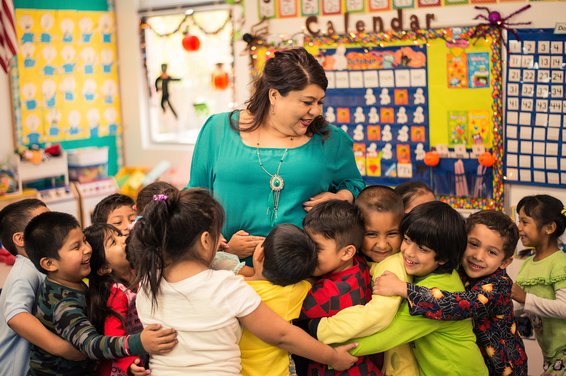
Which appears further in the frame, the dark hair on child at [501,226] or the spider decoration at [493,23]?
the spider decoration at [493,23]

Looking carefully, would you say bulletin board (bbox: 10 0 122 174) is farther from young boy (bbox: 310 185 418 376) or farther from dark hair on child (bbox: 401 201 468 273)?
dark hair on child (bbox: 401 201 468 273)

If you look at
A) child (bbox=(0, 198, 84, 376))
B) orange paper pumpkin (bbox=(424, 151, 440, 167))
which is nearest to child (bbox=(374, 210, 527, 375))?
child (bbox=(0, 198, 84, 376))

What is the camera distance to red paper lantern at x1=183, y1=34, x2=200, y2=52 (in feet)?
20.9

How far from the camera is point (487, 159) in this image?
14.6ft

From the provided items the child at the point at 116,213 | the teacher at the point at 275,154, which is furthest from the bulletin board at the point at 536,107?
the child at the point at 116,213

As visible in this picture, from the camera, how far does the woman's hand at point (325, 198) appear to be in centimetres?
260

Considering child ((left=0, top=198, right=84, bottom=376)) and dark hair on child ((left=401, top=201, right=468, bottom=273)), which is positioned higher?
dark hair on child ((left=401, top=201, right=468, bottom=273))

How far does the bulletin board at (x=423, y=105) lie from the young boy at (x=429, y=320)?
2.34m

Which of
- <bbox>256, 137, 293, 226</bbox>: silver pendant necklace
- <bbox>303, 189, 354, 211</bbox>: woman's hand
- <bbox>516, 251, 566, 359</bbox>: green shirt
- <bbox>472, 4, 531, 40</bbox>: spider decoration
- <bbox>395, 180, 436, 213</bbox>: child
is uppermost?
<bbox>472, 4, 531, 40</bbox>: spider decoration

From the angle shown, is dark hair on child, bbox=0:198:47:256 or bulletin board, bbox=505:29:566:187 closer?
dark hair on child, bbox=0:198:47:256

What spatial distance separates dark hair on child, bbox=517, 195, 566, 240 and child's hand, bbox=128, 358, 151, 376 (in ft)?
6.01

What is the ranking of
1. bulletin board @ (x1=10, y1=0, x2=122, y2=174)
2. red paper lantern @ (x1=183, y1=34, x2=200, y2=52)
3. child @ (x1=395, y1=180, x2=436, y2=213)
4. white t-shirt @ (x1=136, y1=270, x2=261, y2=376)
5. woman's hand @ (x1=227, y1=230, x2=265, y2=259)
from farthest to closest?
1. red paper lantern @ (x1=183, y1=34, x2=200, y2=52)
2. bulletin board @ (x1=10, y1=0, x2=122, y2=174)
3. child @ (x1=395, y1=180, x2=436, y2=213)
4. woman's hand @ (x1=227, y1=230, x2=265, y2=259)
5. white t-shirt @ (x1=136, y1=270, x2=261, y2=376)

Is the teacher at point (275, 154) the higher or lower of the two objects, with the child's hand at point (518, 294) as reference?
higher

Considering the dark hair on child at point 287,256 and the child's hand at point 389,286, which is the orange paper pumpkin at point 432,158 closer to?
the child's hand at point 389,286
